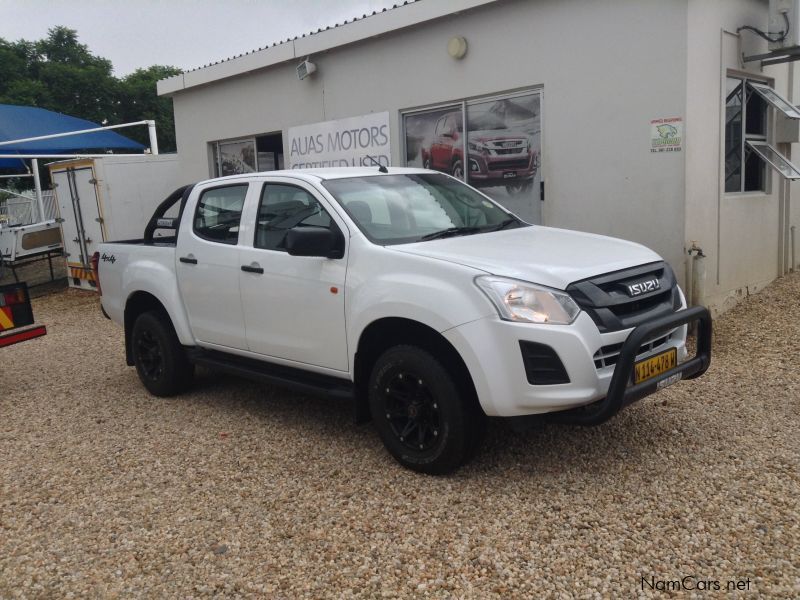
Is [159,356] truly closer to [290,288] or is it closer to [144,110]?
[290,288]

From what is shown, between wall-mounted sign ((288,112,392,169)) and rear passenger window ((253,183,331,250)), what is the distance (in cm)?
474

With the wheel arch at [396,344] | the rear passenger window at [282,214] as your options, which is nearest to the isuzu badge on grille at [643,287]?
the wheel arch at [396,344]

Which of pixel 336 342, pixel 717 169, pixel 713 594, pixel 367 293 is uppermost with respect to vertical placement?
pixel 717 169

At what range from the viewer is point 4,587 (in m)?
3.37

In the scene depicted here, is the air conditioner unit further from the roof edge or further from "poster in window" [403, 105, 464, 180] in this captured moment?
"poster in window" [403, 105, 464, 180]

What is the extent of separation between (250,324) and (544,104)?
457 cm

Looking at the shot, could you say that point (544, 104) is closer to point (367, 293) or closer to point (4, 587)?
point (367, 293)

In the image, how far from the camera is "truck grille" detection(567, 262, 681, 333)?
3.87 m

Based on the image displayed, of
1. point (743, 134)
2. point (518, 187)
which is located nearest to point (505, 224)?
point (518, 187)

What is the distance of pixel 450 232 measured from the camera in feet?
15.8

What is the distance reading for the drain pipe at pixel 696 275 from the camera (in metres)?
7.17

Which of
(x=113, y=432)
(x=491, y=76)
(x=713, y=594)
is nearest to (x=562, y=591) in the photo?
(x=713, y=594)

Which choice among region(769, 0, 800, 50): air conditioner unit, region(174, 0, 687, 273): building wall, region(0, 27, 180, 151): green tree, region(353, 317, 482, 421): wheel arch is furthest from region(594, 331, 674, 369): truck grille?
region(0, 27, 180, 151): green tree

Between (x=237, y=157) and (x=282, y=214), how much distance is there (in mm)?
7946
